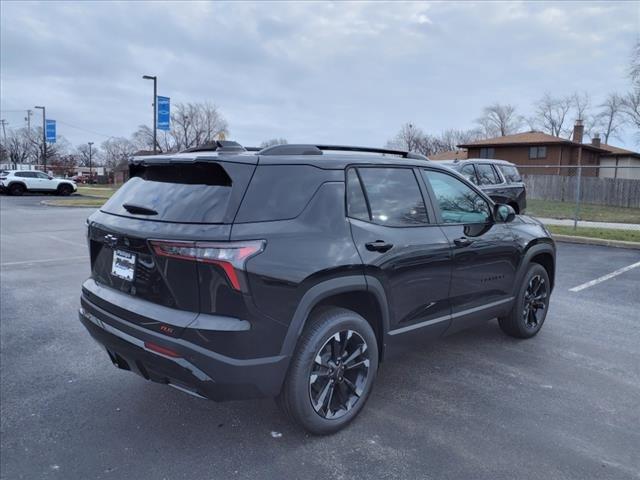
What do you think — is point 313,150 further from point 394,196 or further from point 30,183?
point 30,183

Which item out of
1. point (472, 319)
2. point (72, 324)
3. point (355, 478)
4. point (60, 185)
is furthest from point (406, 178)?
point (60, 185)

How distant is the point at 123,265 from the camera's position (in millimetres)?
2941

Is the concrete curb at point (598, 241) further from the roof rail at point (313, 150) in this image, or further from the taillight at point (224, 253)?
the taillight at point (224, 253)

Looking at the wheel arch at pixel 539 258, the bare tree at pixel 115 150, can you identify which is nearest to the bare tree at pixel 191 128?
the bare tree at pixel 115 150

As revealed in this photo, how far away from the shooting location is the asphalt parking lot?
107 inches

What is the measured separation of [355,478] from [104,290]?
1917 mm

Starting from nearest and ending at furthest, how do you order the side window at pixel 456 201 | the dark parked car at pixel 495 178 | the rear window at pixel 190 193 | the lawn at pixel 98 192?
the rear window at pixel 190 193 → the side window at pixel 456 201 → the dark parked car at pixel 495 178 → the lawn at pixel 98 192

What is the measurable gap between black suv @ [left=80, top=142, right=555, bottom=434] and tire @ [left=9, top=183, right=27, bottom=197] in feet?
113

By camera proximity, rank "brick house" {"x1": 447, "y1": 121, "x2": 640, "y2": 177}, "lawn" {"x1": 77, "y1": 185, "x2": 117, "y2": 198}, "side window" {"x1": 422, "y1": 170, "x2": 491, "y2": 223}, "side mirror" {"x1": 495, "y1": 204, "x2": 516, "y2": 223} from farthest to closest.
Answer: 1. "brick house" {"x1": 447, "y1": 121, "x2": 640, "y2": 177}
2. "lawn" {"x1": 77, "y1": 185, "x2": 117, "y2": 198}
3. "side mirror" {"x1": 495, "y1": 204, "x2": 516, "y2": 223}
4. "side window" {"x1": 422, "y1": 170, "x2": 491, "y2": 223}

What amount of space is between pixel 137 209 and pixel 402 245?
1.74 meters

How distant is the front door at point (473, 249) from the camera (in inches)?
150

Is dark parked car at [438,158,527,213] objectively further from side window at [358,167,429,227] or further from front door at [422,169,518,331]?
side window at [358,167,429,227]

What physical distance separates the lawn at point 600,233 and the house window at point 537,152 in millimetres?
26150

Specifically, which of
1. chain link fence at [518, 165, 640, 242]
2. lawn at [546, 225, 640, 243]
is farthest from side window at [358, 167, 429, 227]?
chain link fence at [518, 165, 640, 242]
